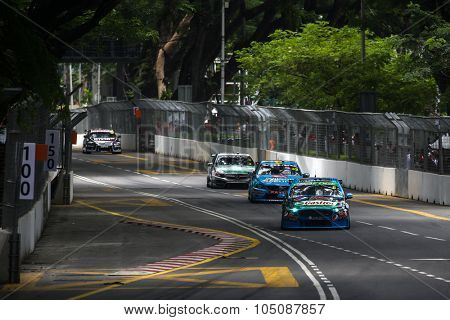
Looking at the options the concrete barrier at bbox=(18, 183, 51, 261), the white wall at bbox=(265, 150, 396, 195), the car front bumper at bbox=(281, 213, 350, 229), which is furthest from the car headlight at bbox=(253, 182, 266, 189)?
the concrete barrier at bbox=(18, 183, 51, 261)

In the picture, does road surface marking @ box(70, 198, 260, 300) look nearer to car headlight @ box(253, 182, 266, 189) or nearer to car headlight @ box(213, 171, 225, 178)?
car headlight @ box(253, 182, 266, 189)

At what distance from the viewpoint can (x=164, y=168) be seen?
71.0 metres

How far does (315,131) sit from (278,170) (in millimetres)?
12022

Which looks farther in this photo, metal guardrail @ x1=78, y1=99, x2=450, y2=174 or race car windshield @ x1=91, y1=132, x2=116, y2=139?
race car windshield @ x1=91, y1=132, x2=116, y2=139

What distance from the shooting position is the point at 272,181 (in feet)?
147

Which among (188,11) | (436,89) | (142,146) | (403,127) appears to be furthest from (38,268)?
(142,146)

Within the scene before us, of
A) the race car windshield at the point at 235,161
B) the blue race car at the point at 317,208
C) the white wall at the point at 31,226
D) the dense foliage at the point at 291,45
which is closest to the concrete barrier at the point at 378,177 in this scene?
the race car windshield at the point at 235,161

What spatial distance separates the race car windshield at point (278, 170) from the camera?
1790 inches

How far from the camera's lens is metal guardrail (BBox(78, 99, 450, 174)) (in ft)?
149

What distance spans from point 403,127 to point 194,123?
33.5 m

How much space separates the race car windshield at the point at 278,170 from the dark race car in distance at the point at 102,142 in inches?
1685

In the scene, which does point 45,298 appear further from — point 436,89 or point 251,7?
point 251,7

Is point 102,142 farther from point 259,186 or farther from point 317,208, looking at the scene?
point 317,208

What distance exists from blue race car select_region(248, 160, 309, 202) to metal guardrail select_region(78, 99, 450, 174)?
4636mm
